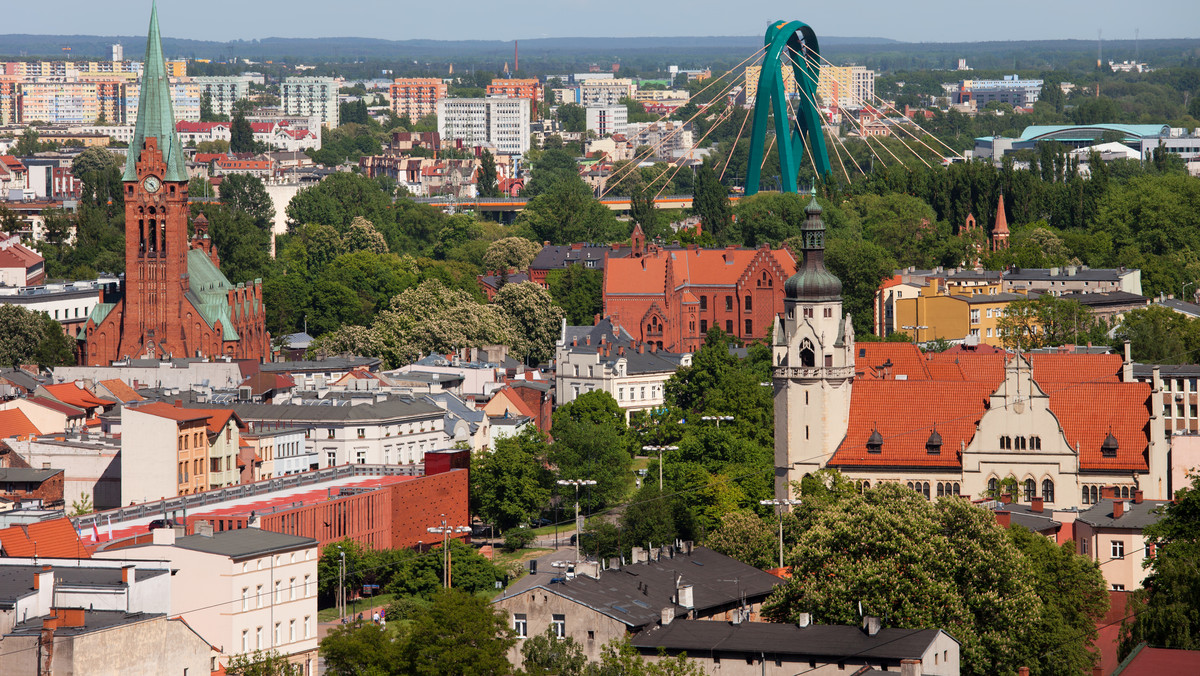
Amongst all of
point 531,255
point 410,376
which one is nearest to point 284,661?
point 410,376

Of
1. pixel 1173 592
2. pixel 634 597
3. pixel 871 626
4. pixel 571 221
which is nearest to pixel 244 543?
pixel 634 597

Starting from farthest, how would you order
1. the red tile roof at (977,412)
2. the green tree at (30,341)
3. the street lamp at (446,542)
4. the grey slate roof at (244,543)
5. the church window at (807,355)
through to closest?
the green tree at (30,341), the church window at (807,355), the red tile roof at (977,412), the street lamp at (446,542), the grey slate roof at (244,543)

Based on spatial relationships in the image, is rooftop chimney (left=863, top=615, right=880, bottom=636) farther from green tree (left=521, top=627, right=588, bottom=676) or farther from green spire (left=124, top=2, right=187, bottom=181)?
green spire (left=124, top=2, right=187, bottom=181)

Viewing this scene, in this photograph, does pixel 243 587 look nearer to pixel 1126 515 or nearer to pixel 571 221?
pixel 1126 515

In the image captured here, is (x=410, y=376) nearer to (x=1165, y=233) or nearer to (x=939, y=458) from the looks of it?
(x=939, y=458)

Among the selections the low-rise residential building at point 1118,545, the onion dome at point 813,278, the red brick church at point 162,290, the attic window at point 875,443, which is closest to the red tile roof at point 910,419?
the attic window at point 875,443

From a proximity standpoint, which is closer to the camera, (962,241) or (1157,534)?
(1157,534)

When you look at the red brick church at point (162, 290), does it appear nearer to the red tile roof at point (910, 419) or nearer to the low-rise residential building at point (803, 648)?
the red tile roof at point (910, 419)
